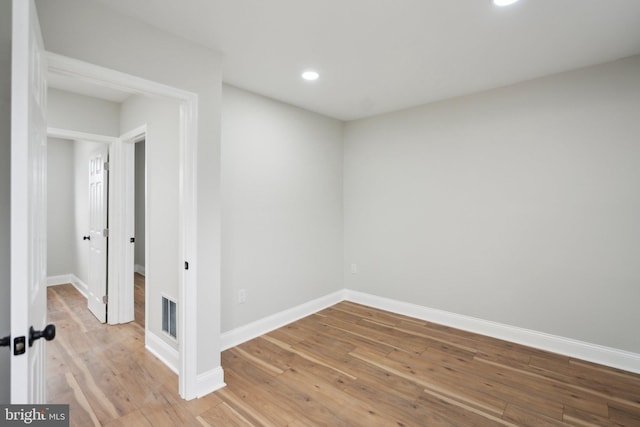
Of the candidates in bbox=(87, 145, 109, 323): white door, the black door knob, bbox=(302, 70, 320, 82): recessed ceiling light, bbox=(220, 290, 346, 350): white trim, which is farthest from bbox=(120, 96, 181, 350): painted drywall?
the black door knob

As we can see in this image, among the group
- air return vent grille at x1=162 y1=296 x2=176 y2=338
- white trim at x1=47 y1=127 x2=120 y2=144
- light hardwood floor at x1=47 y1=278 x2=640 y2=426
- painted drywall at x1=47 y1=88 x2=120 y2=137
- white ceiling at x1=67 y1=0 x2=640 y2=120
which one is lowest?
light hardwood floor at x1=47 y1=278 x2=640 y2=426

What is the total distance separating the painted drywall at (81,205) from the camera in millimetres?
4434

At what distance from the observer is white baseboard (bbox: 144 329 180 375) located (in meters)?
2.62

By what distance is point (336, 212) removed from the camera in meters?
4.36

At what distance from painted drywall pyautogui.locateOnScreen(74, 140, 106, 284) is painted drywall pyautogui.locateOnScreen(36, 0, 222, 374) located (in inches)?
110

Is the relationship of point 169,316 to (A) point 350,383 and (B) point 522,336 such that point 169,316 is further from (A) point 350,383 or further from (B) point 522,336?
(B) point 522,336

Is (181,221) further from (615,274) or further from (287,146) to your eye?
(615,274)

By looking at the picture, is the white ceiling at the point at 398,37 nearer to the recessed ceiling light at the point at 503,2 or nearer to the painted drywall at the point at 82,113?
the recessed ceiling light at the point at 503,2

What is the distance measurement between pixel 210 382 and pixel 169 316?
29.7 inches

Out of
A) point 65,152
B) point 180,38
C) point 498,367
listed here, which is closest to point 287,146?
point 180,38

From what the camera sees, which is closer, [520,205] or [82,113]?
[520,205]

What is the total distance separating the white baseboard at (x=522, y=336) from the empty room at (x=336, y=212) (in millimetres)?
19

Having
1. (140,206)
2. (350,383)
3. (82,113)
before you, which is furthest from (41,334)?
(140,206)

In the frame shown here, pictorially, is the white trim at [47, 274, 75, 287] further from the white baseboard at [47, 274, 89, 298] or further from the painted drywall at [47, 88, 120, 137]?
the painted drywall at [47, 88, 120, 137]
